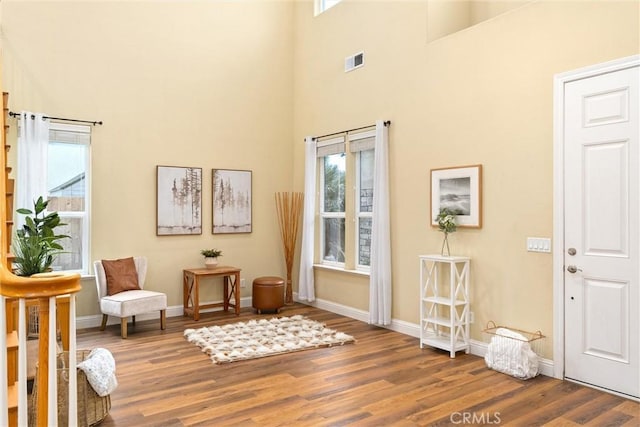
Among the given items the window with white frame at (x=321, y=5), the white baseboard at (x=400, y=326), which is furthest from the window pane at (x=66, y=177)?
the window with white frame at (x=321, y=5)

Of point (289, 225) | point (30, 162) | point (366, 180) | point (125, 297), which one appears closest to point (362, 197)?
point (366, 180)

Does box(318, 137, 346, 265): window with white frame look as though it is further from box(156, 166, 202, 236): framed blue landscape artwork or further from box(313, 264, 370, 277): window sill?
box(156, 166, 202, 236): framed blue landscape artwork

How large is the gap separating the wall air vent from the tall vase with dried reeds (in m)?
1.91

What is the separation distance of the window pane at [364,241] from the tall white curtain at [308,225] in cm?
85

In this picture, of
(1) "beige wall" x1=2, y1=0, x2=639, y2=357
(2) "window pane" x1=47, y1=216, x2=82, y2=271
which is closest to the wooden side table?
(1) "beige wall" x1=2, y1=0, x2=639, y2=357

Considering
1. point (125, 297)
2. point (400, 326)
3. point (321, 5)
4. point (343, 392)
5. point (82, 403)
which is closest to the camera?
point (82, 403)

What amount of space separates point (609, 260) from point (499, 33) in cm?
220

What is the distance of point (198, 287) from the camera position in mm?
6156

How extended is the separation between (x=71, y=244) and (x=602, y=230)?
5.39 m

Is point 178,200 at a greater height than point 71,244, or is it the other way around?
point 178,200

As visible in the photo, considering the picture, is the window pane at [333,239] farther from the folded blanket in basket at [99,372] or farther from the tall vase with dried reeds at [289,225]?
the folded blanket in basket at [99,372]

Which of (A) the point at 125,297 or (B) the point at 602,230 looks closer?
(B) the point at 602,230

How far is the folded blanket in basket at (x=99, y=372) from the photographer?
2.98 meters

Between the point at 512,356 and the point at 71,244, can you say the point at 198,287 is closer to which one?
the point at 71,244
